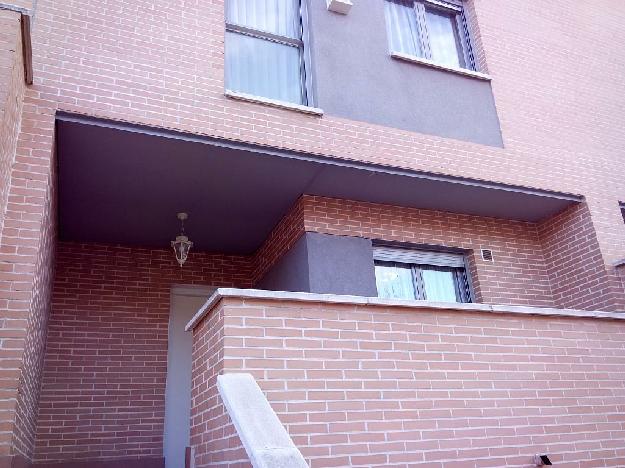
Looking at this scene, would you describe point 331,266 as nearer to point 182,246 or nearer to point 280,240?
Answer: point 280,240

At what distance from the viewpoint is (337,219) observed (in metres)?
6.55

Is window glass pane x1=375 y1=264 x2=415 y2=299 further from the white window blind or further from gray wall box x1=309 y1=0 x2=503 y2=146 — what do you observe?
gray wall box x1=309 y1=0 x2=503 y2=146

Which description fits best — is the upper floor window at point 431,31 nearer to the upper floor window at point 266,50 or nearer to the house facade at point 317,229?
the house facade at point 317,229

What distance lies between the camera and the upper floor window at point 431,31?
7619mm

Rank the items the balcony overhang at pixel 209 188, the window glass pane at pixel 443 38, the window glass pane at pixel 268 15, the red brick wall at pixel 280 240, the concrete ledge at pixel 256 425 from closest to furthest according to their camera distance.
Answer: the concrete ledge at pixel 256 425, the balcony overhang at pixel 209 188, the red brick wall at pixel 280 240, the window glass pane at pixel 268 15, the window glass pane at pixel 443 38

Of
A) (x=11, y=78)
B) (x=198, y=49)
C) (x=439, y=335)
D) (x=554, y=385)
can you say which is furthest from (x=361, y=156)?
(x=11, y=78)

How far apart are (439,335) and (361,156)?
2.56 m

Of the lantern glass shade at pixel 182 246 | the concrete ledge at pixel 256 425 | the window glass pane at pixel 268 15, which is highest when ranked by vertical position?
the window glass pane at pixel 268 15

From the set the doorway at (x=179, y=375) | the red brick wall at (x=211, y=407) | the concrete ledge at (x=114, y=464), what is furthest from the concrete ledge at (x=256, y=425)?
the concrete ledge at (x=114, y=464)

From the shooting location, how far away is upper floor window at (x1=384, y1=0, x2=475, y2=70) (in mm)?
7619

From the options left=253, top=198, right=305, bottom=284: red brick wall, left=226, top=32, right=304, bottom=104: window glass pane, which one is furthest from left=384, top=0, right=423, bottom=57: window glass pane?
left=253, top=198, right=305, bottom=284: red brick wall

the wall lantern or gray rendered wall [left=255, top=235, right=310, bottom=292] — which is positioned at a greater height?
the wall lantern

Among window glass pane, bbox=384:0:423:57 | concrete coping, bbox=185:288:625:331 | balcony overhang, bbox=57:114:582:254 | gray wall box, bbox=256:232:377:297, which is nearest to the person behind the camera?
concrete coping, bbox=185:288:625:331

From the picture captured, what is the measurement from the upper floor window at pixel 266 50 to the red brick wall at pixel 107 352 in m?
2.79
